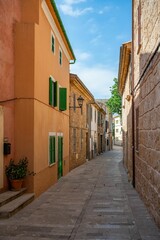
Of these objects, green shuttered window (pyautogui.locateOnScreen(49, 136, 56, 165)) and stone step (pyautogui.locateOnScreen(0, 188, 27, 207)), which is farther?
green shuttered window (pyautogui.locateOnScreen(49, 136, 56, 165))

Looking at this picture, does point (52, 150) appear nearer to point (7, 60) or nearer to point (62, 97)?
point (62, 97)

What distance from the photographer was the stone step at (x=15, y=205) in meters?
6.94

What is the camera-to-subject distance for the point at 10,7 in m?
8.91

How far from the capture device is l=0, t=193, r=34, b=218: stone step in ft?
22.8

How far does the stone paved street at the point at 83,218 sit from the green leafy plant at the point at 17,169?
90cm

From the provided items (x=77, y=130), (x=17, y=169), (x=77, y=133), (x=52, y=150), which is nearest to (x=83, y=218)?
(x=17, y=169)

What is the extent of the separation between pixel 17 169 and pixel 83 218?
2692 mm

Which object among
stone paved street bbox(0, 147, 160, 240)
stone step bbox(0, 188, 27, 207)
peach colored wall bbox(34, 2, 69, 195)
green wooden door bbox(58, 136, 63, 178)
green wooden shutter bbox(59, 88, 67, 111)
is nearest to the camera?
stone paved street bbox(0, 147, 160, 240)

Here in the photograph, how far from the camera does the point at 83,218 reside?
6973 mm

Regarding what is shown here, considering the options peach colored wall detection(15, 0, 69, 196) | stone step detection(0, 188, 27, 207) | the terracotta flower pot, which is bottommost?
stone step detection(0, 188, 27, 207)

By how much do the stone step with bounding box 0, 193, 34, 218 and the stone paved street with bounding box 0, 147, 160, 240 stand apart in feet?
0.43

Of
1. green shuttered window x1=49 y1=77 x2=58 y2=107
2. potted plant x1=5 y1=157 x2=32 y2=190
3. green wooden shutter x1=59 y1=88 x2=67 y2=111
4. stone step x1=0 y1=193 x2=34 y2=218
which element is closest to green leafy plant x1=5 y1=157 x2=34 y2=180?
potted plant x1=5 y1=157 x2=32 y2=190

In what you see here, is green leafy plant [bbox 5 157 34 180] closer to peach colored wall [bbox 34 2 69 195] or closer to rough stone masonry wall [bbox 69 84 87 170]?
peach colored wall [bbox 34 2 69 195]

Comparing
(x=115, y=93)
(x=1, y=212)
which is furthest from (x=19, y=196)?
(x=115, y=93)
